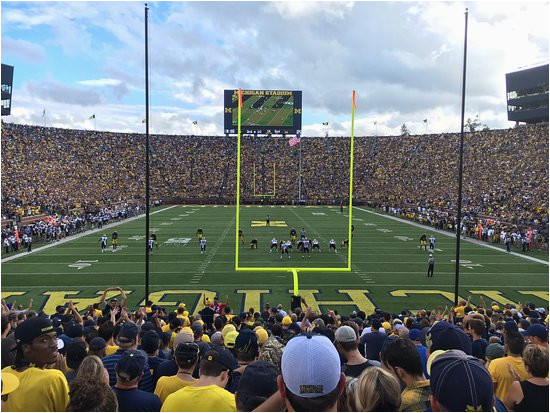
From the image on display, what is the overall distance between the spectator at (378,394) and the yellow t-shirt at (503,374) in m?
2.15

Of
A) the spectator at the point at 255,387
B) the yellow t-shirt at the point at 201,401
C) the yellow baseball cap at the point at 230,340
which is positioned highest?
the spectator at the point at 255,387

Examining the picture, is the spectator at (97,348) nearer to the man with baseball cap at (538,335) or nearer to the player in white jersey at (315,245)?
the man with baseball cap at (538,335)

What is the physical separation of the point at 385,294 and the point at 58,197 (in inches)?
1453

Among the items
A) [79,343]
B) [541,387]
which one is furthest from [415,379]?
[79,343]

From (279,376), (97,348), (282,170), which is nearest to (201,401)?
(279,376)

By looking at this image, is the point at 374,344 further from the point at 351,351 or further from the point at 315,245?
the point at 315,245

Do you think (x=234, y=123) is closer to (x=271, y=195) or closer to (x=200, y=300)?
(x=271, y=195)

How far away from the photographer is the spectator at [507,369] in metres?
3.74

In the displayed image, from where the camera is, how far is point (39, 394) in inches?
109

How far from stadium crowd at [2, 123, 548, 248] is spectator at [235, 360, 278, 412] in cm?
3210

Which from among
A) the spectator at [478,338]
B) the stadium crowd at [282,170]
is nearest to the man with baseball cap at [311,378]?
the spectator at [478,338]

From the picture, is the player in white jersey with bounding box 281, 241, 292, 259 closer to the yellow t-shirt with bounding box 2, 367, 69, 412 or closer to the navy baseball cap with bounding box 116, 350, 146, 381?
the navy baseball cap with bounding box 116, 350, 146, 381

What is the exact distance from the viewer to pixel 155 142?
63.4 meters

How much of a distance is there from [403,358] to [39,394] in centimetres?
218
